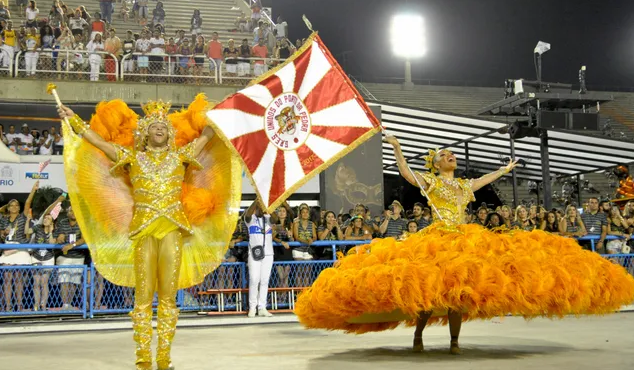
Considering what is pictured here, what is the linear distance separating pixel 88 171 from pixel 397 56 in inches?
1106

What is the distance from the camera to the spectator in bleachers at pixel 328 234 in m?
11.3

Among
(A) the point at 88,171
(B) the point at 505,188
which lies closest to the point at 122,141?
(A) the point at 88,171

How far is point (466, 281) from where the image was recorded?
213 inches

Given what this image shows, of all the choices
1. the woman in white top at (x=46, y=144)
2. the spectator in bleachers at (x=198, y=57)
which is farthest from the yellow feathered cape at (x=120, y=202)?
the spectator in bleachers at (x=198, y=57)

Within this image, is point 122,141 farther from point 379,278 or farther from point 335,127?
point 379,278

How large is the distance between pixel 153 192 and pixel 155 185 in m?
0.05

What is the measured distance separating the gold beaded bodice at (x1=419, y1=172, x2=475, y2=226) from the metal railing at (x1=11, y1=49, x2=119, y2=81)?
1183cm

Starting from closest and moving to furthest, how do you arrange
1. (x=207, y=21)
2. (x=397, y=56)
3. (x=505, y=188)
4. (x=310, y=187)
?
(x=310, y=187)
(x=207, y=21)
(x=505, y=188)
(x=397, y=56)

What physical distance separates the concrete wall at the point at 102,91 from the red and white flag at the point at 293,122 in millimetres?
11238

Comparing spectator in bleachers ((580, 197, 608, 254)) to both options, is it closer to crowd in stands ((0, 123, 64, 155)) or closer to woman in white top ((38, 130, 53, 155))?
crowd in stands ((0, 123, 64, 155))

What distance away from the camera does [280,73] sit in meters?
6.28

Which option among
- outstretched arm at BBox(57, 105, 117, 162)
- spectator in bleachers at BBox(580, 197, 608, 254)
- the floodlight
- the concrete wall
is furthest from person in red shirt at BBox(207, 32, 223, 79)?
the floodlight

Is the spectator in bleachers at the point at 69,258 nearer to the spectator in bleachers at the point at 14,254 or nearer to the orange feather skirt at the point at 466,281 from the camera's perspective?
the spectator in bleachers at the point at 14,254

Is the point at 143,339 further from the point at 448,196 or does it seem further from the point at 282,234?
the point at 282,234
